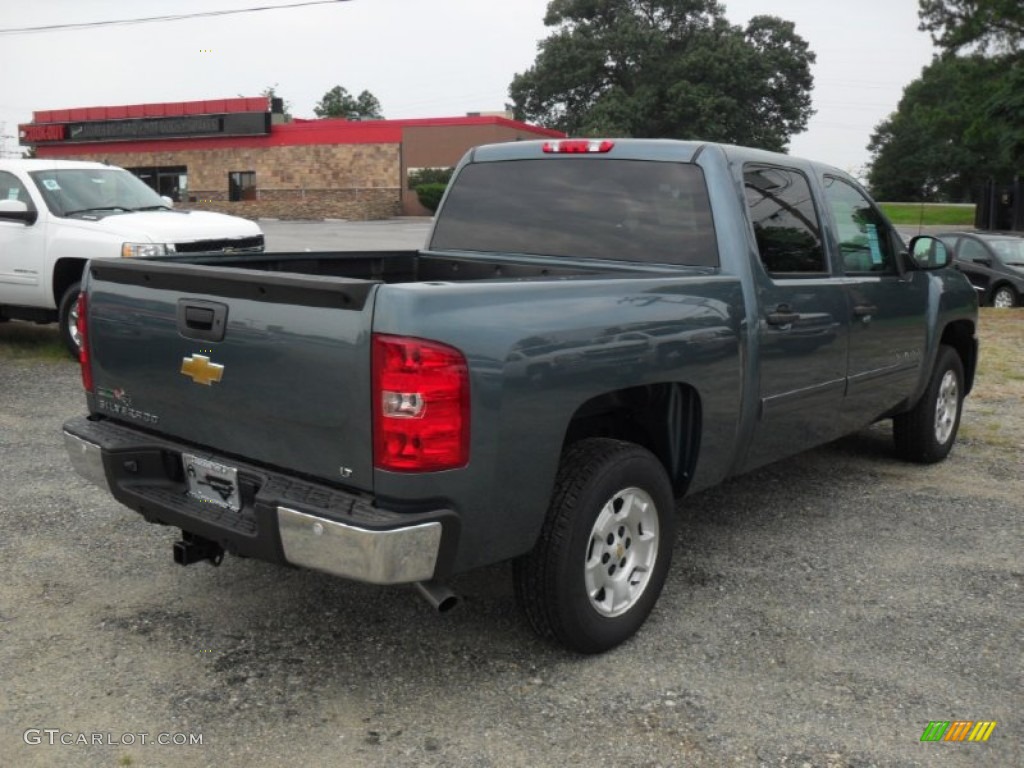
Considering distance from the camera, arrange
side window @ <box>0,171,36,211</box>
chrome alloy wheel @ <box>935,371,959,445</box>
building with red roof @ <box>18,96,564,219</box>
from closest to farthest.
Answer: chrome alloy wheel @ <box>935,371,959,445</box>, side window @ <box>0,171,36,211</box>, building with red roof @ <box>18,96,564,219</box>

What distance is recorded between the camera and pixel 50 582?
14.2 feet

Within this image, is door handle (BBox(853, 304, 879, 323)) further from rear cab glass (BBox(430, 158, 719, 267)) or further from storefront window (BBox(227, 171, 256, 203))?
storefront window (BBox(227, 171, 256, 203))

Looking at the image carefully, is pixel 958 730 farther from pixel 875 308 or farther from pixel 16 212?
pixel 16 212

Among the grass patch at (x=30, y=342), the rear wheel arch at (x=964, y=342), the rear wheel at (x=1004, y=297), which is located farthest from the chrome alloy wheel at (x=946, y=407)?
the rear wheel at (x=1004, y=297)

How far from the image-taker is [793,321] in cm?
453

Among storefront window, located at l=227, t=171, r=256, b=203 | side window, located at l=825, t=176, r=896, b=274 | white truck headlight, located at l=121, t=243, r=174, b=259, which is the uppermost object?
storefront window, located at l=227, t=171, r=256, b=203

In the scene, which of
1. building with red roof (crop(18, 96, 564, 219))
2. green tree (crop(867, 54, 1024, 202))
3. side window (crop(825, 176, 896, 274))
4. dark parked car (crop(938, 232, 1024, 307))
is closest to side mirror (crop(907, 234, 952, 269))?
side window (crop(825, 176, 896, 274))

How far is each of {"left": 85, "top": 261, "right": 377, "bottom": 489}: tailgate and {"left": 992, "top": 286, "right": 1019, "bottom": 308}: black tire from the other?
16.0 m

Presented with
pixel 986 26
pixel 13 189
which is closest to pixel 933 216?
pixel 986 26

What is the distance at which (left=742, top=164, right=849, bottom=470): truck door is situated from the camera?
442 cm

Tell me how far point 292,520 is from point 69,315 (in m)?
7.28

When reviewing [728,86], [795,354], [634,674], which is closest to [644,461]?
[634,674]

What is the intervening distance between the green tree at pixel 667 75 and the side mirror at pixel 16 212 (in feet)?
170

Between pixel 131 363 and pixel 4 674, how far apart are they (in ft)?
3.83
